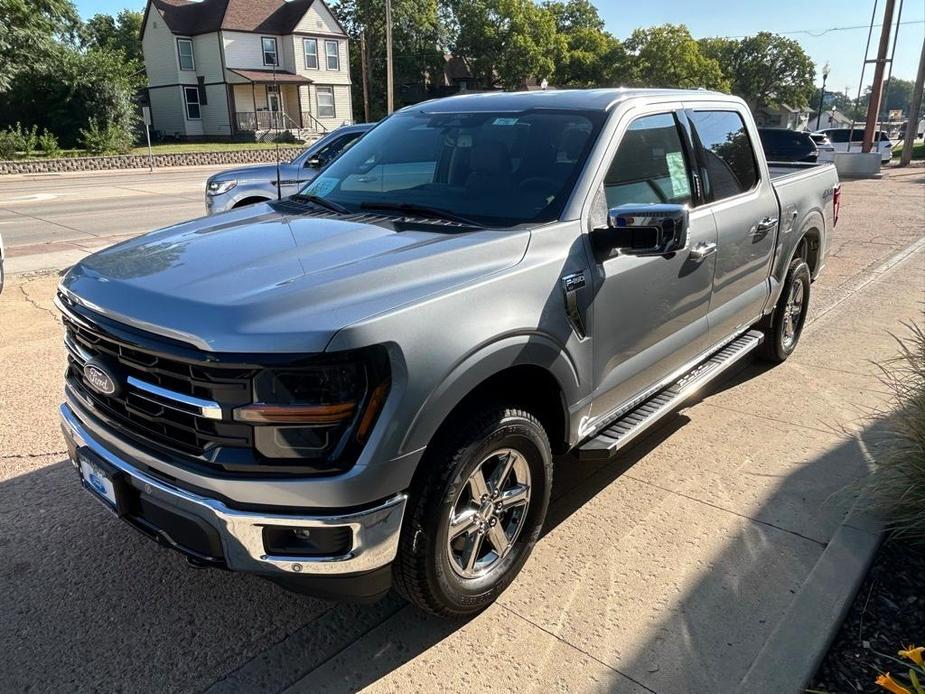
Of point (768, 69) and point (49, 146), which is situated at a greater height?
point (768, 69)

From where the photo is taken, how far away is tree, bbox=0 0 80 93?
29.8 meters

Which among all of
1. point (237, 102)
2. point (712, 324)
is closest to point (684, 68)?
point (237, 102)

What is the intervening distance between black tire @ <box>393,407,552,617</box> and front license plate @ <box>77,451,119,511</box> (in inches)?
40.7

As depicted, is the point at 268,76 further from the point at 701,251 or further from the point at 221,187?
the point at 701,251

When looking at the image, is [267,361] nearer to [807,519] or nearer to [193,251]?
[193,251]

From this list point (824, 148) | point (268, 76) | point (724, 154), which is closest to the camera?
point (724, 154)

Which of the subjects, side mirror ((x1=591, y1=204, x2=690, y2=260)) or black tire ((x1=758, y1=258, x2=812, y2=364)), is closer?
side mirror ((x1=591, y1=204, x2=690, y2=260))

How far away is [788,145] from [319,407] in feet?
64.0

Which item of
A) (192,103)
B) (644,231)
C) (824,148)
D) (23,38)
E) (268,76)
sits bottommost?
(824,148)

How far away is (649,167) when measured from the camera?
12.0 feet

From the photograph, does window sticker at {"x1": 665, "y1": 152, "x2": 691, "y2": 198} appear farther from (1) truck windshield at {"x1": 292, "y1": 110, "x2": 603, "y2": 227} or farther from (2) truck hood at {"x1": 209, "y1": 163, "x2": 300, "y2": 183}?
(2) truck hood at {"x1": 209, "y1": 163, "x2": 300, "y2": 183}

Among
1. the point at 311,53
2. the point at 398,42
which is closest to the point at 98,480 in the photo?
the point at 311,53

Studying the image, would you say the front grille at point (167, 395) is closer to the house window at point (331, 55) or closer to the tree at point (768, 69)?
the house window at point (331, 55)

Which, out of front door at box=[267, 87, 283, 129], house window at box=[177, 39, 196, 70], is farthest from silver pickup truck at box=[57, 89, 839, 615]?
house window at box=[177, 39, 196, 70]
